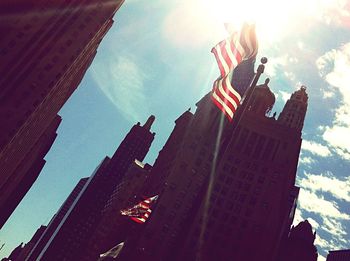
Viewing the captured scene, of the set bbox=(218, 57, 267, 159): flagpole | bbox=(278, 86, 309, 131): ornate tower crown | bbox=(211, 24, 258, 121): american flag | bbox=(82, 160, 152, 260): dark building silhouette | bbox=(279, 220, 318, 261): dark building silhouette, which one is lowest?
bbox=(218, 57, 267, 159): flagpole

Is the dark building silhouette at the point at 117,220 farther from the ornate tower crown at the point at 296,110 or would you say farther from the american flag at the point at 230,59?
the american flag at the point at 230,59

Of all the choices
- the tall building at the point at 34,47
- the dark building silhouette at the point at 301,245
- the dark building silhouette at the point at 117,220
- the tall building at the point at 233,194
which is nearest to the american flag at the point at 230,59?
the tall building at the point at 34,47

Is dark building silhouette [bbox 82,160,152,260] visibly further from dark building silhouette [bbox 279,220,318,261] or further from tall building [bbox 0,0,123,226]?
dark building silhouette [bbox 279,220,318,261]

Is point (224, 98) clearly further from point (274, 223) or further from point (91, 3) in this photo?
point (274, 223)

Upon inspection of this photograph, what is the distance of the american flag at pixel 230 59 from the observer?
741 inches

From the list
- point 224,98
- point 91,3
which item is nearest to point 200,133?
point 91,3

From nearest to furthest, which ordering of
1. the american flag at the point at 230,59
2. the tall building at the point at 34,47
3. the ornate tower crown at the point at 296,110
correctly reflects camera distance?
the american flag at the point at 230,59
the tall building at the point at 34,47
the ornate tower crown at the point at 296,110

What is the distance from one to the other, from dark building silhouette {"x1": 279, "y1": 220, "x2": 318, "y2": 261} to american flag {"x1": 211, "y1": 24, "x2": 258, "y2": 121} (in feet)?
476

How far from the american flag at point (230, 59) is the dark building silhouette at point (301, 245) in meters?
145

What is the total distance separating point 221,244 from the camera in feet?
300

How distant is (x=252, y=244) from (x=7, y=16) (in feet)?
242

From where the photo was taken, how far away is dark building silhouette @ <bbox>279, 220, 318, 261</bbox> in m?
151

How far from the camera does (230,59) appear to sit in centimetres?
1978

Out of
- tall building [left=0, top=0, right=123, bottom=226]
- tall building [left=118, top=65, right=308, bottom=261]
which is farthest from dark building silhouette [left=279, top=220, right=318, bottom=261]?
tall building [left=0, top=0, right=123, bottom=226]
